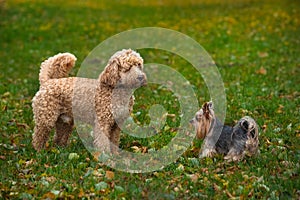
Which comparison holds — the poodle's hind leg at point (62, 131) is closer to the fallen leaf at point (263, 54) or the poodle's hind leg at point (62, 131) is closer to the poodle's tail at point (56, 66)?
the poodle's tail at point (56, 66)

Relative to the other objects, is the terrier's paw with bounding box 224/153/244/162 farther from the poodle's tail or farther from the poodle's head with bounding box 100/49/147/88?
the poodle's tail

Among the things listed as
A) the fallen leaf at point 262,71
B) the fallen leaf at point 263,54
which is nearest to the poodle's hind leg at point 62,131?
the fallen leaf at point 262,71

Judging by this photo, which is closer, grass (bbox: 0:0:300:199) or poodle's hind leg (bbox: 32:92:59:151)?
grass (bbox: 0:0:300:199)

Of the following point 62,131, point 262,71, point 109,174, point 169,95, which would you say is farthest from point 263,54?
point 109,174

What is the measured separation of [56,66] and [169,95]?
135 inches

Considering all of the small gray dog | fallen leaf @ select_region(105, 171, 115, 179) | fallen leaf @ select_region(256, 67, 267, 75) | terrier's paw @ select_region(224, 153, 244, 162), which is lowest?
fallen leaf @ select_region(105, 171, 115, 179)

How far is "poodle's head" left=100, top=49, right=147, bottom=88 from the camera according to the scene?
20.7 ft

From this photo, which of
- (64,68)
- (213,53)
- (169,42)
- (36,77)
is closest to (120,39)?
(169,42)

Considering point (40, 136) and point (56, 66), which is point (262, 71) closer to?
point (56, 66)

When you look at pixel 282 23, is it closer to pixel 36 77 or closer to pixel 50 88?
pixel 36 77

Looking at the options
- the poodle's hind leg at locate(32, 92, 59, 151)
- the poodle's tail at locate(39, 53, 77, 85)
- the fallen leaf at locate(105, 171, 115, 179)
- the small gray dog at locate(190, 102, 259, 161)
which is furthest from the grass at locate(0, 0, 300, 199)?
the poodle's tail at locate(39, 53, 77, 85)

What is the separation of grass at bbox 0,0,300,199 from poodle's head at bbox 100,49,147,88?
1.07 m

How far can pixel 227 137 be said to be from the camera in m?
6.50

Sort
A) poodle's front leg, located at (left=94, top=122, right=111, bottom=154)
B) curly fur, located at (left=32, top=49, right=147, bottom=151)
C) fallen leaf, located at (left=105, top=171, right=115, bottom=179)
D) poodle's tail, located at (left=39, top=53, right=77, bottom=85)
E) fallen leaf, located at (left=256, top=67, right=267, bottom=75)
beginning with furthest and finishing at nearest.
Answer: fallen leaf, located at (left=256, top=67, right=267, bottom=75)
poodle's tail, located at (left=39, top=53, right=77, bottom=85)
poodle's front leg, located at (left=94, top=122, right=111, bottom=154)
curly fur, located at (left=32, top=49, right=147, bottom=151)
fallen leaf, located at (left=105, top=171, right=115, bottom=179)
